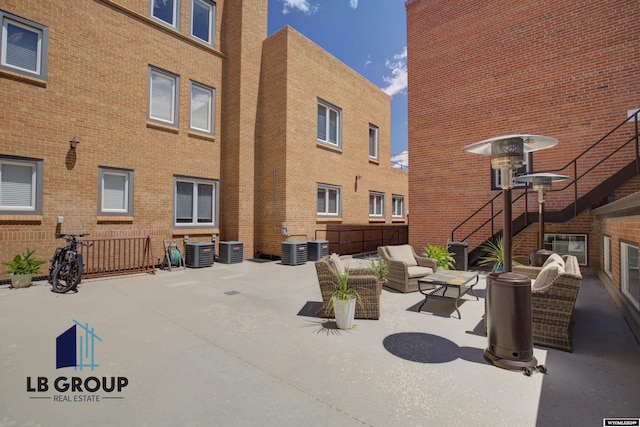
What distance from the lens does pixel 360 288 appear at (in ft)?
15.4

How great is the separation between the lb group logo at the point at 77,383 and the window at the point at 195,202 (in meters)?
6.97

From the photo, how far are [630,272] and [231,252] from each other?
9343mm

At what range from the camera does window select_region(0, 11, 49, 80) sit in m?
7.25

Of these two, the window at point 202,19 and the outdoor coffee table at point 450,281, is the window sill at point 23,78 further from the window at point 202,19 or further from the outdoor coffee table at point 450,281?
the outdoor coffee table at point 450,281

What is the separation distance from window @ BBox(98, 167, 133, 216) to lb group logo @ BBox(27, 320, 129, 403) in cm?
605

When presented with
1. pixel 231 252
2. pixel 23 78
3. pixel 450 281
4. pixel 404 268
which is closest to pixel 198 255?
pixel 231 252

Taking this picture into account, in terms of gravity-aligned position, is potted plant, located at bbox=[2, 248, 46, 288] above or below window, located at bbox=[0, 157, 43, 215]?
below

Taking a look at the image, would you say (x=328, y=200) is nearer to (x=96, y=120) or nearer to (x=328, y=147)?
(x=328, y=147)

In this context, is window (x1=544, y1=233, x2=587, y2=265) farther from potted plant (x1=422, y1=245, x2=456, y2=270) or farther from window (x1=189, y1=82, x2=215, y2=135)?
window (x1=189, y1=82, x2=215, y2=135)

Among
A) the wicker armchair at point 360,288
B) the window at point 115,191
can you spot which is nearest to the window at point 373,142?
the window at point 115,191

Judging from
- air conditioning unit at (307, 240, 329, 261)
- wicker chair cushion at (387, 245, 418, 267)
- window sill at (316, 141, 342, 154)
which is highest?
window sill at (316, 141, 342, 154)

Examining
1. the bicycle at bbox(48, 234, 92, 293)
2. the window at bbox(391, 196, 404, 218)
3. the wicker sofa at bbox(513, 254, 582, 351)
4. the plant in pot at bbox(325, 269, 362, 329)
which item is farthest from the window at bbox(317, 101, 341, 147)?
the wicker sofa at bbox(513, 254, 582, 351)

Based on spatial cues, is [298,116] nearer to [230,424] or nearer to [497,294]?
[497,294]

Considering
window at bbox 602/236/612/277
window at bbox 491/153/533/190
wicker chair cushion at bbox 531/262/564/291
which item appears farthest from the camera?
window at bbox 491/153/533/190
